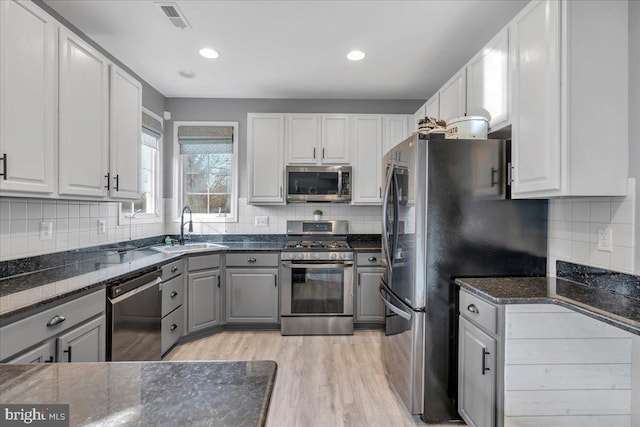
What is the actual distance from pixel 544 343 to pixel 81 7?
3.38 meters

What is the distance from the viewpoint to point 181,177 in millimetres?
3768

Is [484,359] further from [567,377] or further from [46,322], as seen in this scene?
[46,322]

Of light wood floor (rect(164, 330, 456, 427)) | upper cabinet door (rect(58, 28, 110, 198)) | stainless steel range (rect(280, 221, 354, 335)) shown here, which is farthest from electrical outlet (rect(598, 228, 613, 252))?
upper cabinet door (rect(58, 28, 110, 198))

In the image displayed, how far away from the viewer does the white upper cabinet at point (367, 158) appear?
352 centimetres

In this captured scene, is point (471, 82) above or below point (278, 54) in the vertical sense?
below

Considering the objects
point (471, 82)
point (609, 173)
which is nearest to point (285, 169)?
point (471, 82)

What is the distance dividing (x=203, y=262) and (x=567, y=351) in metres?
2.78

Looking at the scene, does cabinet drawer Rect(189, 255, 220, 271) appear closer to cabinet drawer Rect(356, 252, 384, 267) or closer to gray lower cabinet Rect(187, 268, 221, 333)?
gray lower cabinet Rect(187, 268, 221, 333)

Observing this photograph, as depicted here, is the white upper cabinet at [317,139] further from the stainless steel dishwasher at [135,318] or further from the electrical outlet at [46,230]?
the electrical outlet at [46,230]

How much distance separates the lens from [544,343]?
4.81 feet

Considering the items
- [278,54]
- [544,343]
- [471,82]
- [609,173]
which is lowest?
[544,343]

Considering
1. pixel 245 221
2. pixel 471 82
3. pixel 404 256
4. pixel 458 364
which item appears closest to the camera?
pixel 458 364

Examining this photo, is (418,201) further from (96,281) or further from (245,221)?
(245,221)
